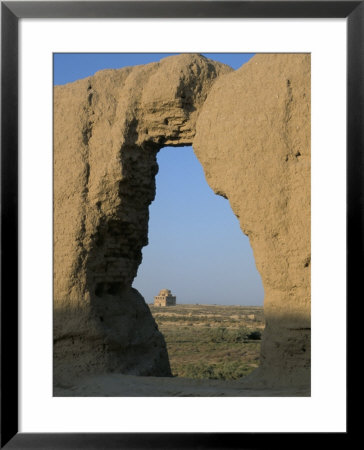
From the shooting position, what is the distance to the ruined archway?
5.77m

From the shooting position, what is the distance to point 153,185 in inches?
304

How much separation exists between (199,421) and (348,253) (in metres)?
1.70

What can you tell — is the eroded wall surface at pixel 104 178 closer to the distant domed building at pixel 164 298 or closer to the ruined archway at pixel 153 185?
the ruined archway at pixel 153 185

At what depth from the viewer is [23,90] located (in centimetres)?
430

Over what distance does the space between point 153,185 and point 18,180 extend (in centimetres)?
361

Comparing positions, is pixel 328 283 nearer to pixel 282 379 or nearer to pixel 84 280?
pixel 282 379

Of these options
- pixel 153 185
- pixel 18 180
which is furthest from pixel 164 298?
pixel 18 180

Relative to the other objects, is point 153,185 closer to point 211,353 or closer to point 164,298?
point 211,353

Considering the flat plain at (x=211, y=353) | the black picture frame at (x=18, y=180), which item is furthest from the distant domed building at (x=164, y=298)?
the black picture frame at (x=18, y=180)

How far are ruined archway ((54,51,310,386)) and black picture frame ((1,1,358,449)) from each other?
5.12 feet

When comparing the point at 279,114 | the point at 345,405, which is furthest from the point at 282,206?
the point at 345,405

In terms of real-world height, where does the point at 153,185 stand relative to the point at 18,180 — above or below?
above

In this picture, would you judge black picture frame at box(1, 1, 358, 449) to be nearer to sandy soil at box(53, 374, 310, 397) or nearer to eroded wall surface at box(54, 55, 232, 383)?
sandy soil at box(53, 374, 310, 397)

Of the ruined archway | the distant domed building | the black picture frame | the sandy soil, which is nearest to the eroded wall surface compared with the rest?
the ruined archway
